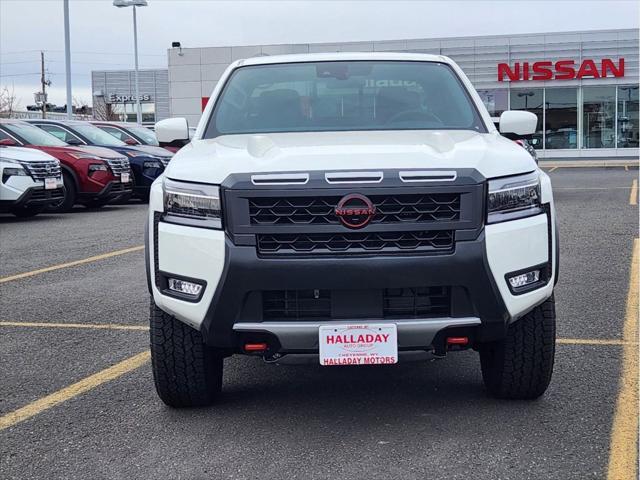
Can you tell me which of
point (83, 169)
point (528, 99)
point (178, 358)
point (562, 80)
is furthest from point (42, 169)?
point (562, 80)

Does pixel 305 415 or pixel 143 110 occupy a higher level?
pixel 143 110

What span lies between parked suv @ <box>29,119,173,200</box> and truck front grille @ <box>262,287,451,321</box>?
13187mm

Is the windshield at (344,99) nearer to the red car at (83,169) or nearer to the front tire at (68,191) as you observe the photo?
the red car at (83,169)

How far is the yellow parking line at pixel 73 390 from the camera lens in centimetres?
422

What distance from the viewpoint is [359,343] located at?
3633 millimetres

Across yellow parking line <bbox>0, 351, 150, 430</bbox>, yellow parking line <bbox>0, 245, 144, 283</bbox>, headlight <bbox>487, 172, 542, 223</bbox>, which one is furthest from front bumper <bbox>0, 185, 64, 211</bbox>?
headlight <bbox>487, 172, 542, 223</bbox>

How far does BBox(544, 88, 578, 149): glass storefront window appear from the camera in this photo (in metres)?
36.4

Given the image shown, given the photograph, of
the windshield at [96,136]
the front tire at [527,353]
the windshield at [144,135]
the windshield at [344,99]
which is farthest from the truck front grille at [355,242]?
the windshield at [144,135]

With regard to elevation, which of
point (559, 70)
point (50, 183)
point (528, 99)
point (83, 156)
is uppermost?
point (559, 70)

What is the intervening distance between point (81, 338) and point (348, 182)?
9.59ft

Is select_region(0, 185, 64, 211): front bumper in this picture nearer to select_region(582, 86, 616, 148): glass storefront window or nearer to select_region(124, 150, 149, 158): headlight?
select_region(124, 150, 149, 158): headlight

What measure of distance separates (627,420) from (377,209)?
153 cm

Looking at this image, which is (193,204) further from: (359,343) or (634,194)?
(634,194)

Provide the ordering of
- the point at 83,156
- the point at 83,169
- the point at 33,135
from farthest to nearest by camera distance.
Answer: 1. the point at 33,135
2. the point at 83,156
3. the point at 83,169
